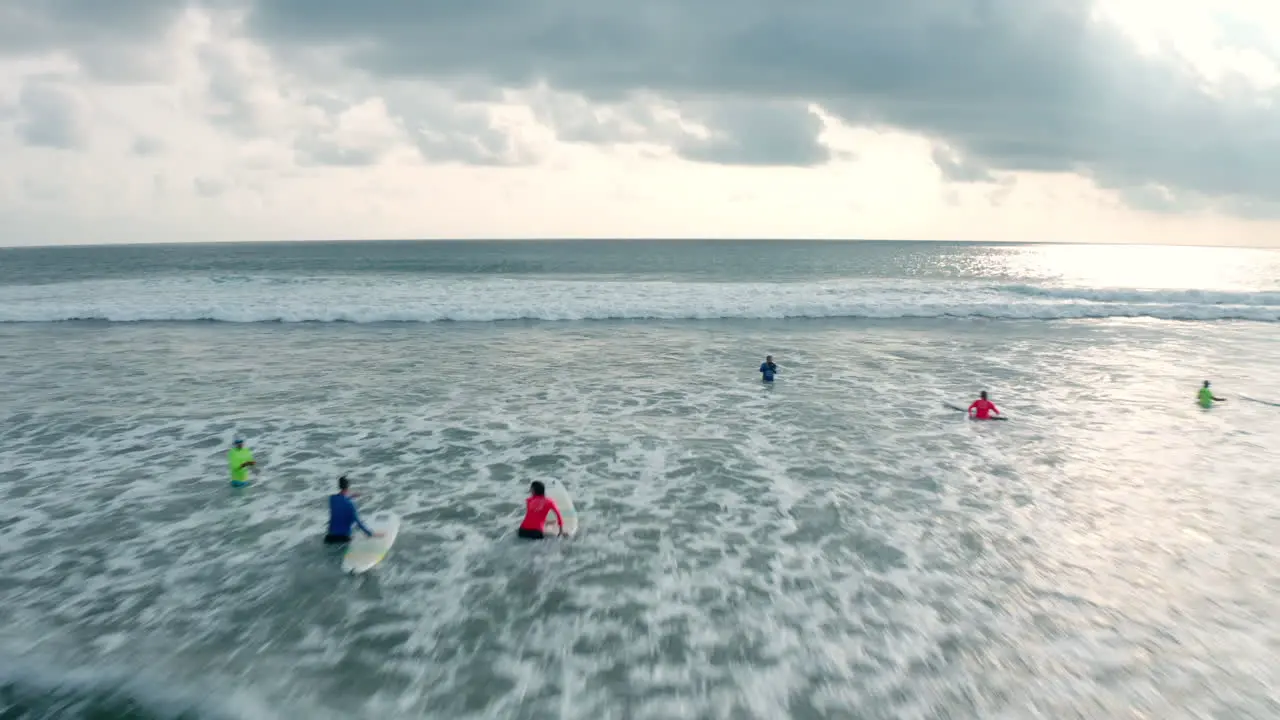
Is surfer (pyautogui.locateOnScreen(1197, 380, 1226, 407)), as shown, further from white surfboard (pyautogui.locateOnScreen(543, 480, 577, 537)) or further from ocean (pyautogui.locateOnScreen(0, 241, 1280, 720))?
white surfboard (pyautogui.locateOnScreen(543, 480, 577, 537))

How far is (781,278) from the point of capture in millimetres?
74625

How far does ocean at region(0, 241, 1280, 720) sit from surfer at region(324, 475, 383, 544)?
0.58 metres

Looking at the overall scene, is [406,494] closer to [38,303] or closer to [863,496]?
[863,496]

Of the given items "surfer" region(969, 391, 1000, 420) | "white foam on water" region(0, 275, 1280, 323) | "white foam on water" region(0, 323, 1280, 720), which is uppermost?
"white foam on water" region(0, 275, 1280, 323)

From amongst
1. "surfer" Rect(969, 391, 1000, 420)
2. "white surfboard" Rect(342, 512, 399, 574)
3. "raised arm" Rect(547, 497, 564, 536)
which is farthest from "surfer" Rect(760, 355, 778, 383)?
"white surfboard" Rect(342, 512, 399, 574)

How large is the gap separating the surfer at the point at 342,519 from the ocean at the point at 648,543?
0.58 m

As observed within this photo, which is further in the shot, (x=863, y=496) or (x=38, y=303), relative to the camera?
(x=38, y=303)

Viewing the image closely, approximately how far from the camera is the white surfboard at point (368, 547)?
1036 centimetres

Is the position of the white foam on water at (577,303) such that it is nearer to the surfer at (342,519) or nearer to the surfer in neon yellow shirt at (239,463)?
the surfer in neon yellow shirt at (239,463)

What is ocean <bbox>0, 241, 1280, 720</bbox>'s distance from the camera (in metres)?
7.76

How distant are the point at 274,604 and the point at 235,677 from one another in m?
1.62

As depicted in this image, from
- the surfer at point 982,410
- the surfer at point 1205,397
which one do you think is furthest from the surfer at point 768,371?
the surfer at point 1205,397

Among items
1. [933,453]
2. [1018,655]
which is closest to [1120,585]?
[1018,655]

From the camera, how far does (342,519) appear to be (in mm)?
11016
